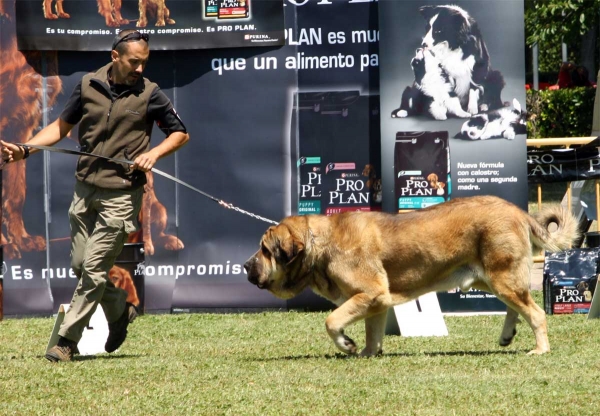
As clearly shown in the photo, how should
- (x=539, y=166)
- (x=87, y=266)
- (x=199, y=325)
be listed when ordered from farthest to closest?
(x=539, y=166) < (x=199, y=325) < (x=87, y=266)

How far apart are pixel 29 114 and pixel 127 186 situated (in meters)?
4.13

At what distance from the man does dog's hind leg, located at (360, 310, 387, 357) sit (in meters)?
1.97

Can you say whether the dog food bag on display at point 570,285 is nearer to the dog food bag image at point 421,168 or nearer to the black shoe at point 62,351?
the dog food bag image at point 421,168

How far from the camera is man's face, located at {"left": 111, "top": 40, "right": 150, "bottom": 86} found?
23.9ft

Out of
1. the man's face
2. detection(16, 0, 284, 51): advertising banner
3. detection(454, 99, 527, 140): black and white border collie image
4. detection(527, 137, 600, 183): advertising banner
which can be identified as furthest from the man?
detection(527, 137, 600, 183): advertising banner

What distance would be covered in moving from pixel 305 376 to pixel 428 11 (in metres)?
5.19

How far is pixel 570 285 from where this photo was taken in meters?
10.2

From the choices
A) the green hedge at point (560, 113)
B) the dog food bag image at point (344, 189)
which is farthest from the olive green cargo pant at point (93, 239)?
the green hedge at point (560, 113)

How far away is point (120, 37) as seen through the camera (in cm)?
730

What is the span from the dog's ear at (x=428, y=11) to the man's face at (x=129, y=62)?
3.97 metres

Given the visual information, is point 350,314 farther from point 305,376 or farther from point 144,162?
point 144,162

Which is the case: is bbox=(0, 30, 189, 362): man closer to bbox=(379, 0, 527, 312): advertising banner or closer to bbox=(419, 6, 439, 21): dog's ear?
bbox=(379, 0, 527, 312): advertising banner

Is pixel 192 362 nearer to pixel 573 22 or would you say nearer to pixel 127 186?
pixel 127 186

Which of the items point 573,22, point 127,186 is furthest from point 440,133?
point 573,22
